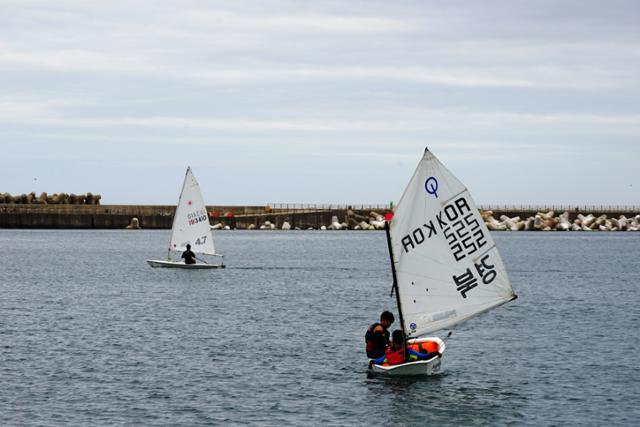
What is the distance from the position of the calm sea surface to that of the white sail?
2.61 metres

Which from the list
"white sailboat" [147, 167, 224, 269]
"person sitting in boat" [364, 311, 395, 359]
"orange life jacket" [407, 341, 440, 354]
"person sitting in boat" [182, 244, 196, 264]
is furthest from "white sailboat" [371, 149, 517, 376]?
"person sitting in boat" [182, 244, 196, 264]

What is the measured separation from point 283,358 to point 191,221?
135ft

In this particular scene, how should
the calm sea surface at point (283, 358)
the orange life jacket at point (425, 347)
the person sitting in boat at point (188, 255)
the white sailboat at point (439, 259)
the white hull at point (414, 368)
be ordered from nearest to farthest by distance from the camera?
the calm sea surface at point (283, 358), the white sailboat at point (439, 259), the white hull at point (414, 368), the orange life jacket at point (425, 347), the person sitting in boat at point (188, 255)

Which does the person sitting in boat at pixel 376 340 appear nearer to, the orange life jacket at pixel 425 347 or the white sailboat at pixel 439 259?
the white sailboat at pixel 439 259

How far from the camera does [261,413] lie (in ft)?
95.5

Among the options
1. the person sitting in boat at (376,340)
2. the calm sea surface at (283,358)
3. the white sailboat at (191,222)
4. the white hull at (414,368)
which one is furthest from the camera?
the white sailboat at (191,222)

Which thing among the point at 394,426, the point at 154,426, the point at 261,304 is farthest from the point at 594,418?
the point at 261,304

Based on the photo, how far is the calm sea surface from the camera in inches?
1159

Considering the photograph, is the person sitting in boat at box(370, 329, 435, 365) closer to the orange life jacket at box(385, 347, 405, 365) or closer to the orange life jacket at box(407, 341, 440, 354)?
the orange life jacket at box(385, 347, 405, 365)

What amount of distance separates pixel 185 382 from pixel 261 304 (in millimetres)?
26674

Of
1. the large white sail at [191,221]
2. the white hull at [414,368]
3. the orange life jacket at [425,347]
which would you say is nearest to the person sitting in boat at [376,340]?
the white hull at [414,368]

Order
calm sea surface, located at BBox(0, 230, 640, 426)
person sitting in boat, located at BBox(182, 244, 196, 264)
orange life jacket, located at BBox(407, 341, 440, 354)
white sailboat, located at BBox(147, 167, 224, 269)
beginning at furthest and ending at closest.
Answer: person sitting in boat, located at BBox(182, 244, 196, 264) → white sailboat, located at BBox(147, 167, 224, 269) → orange life jacket, located at BBox(407, 341, 440, 354) → calm sea surface, located at BBox(0, 230, 640, 426)

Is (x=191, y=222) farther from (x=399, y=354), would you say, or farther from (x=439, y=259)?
(x=439, y=259)

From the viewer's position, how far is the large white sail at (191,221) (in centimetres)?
7844
